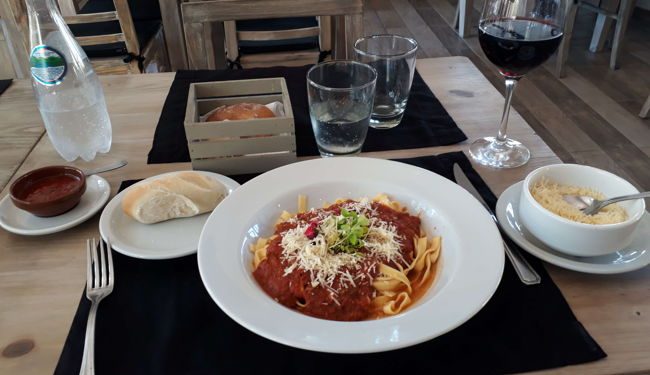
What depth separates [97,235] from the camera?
2.65 ft

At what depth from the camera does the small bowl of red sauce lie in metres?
0.80

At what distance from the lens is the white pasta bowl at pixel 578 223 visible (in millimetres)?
653

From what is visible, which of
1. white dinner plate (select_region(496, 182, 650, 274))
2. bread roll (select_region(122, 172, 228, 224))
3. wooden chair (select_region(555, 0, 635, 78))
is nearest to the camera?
white dinner plate (select_region(496, 182, 650, 274))

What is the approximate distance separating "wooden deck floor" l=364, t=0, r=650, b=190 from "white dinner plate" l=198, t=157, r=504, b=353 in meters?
1.76

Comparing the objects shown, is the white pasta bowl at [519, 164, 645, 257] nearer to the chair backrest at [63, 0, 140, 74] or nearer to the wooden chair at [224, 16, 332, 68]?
the wooden chair at [224, 16, 332, 68]

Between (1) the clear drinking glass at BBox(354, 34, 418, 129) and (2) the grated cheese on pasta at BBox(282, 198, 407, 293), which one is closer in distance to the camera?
A: (2) the grated cheese on pasta at BBox(282, 198, 407, 293)

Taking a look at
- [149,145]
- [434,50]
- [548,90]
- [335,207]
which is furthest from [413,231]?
[434,50]

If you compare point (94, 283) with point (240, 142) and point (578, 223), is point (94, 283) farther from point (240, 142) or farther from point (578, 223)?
point (578, 223)

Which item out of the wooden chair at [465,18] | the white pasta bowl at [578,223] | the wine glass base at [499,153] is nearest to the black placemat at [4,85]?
the wine glass base at [499,153]

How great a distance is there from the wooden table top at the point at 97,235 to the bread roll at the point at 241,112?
12cm

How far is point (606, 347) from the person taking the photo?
0.61m

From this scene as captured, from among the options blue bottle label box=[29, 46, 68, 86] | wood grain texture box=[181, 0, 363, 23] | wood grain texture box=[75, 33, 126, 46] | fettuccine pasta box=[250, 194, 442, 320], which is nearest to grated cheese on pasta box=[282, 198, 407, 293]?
fettuccine pasta box=[250, 194, 442, 320]

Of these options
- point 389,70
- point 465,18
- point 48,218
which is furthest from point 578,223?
point 465,18

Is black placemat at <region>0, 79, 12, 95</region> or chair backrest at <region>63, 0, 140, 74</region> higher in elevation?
black placemat at <region>0, 79, 12, 95</region>
